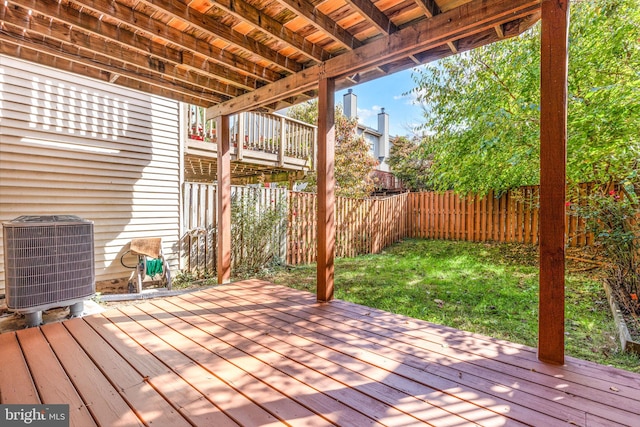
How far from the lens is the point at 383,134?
18.3m

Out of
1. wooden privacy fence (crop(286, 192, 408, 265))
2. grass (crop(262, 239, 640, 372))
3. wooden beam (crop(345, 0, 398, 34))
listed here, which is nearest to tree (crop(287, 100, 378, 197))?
wooden privacy fence (crop(286, 192, 408, 265))

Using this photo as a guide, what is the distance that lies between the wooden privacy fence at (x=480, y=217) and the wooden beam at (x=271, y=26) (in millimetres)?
5184

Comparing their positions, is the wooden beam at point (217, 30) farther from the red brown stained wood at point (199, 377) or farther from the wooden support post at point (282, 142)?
the wooden support post at point (282, 142)

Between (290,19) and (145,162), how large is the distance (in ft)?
12.5

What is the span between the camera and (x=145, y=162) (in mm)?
5160

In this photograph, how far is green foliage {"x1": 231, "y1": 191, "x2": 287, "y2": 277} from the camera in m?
5.53

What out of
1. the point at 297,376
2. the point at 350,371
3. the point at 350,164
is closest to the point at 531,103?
the point at 350,371

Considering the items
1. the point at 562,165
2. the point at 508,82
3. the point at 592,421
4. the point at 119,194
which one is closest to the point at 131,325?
the point at 119,194

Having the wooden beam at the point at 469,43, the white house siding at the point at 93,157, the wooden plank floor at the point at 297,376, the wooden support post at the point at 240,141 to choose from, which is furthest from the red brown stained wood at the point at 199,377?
the wooden support post at the point at 240,141

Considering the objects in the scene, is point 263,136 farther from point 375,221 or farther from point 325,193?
point 325,193

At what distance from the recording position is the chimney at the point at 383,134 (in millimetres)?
18359

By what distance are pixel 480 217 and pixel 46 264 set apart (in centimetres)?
841

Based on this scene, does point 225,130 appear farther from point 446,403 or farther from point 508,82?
point 508,82

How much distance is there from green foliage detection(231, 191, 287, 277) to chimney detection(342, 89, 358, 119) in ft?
37.7
